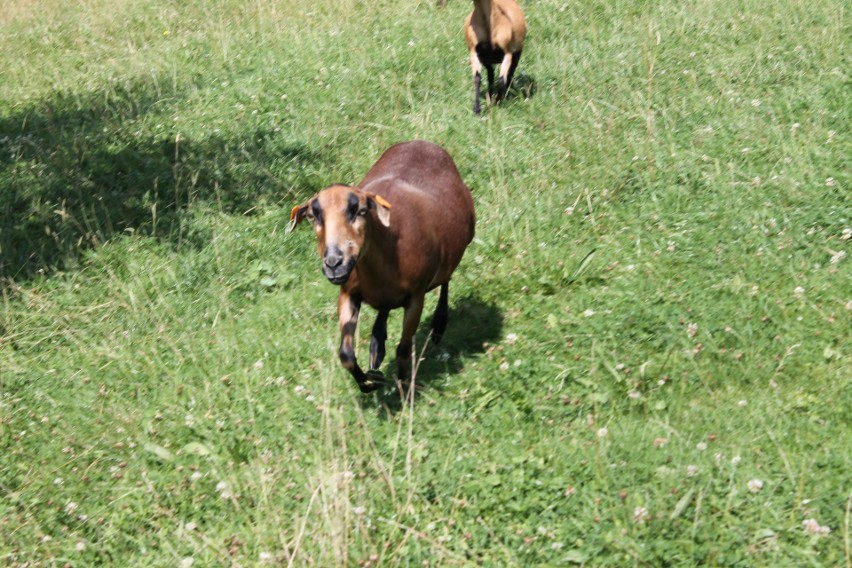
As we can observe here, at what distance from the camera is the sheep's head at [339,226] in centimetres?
559

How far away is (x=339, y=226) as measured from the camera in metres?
5.69

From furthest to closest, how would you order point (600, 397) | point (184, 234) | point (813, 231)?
point (184, 234) → point (813, 231) → point (600, 397)

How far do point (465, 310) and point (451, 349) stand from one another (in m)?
0.52

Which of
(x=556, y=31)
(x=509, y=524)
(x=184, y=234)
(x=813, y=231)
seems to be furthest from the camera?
(x=556, y=31)

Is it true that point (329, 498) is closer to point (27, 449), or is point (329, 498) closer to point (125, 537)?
point (125, 537)

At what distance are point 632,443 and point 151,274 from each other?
181 inches

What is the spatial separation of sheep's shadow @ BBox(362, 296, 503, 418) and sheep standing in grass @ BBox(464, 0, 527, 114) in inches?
158

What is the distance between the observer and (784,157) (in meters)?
8.29

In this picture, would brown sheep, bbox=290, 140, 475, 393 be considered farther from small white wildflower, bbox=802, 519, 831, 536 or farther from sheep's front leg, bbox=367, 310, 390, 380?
small white wildflower, bbox=802, 519, 831, 536

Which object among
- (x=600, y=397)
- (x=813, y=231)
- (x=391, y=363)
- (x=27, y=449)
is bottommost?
(x=27, y=449)

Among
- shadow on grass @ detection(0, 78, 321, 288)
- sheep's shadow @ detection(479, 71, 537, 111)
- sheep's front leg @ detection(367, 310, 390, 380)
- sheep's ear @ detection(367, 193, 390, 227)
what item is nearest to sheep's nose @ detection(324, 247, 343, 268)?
sheep's ear @ detection(367, 193, 390, 227)

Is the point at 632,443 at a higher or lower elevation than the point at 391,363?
higher

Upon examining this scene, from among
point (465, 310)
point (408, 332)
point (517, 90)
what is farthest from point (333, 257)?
A: point (517, 90)

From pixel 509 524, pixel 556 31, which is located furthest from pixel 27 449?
pixel 556 31
